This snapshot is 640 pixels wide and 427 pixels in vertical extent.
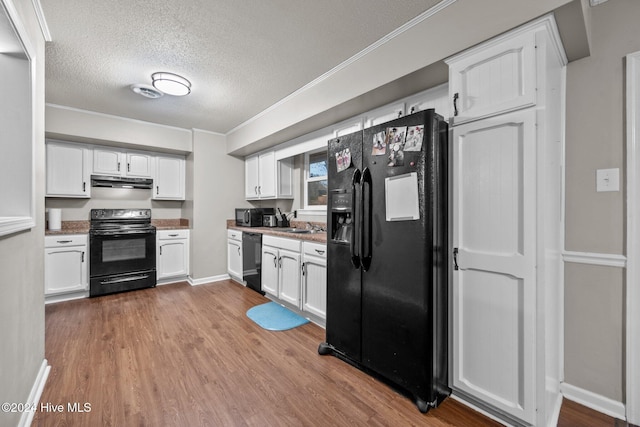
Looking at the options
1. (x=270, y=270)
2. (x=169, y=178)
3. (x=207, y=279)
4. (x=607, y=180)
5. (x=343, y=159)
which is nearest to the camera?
(x=607, y=180)

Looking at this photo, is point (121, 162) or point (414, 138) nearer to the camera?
point (414, 138)

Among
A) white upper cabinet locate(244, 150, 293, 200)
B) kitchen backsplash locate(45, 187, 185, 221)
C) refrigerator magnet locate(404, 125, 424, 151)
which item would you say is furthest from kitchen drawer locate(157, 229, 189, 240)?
refrigerator magnet locate(404, 125, 424, 151)

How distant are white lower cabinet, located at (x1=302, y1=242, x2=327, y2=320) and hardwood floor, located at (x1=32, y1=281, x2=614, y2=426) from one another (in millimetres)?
214

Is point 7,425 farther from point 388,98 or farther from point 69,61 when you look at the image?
point 388,98

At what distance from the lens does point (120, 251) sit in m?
3.97

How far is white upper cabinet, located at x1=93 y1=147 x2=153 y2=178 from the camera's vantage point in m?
4.13

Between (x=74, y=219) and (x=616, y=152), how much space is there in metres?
5.83

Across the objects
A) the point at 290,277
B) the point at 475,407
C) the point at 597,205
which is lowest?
the point at 475,407

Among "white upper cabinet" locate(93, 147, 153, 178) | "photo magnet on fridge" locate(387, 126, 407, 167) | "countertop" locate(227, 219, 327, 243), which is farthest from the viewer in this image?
"white upper cabinet" locate(93, 147, 153, 178)

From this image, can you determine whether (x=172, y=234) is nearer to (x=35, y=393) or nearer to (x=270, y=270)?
(x=270, y=270)

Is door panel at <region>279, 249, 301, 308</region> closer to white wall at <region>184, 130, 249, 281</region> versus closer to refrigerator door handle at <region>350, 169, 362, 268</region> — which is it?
refrigerator door handle at <region>350, 169, 362, 268</region>

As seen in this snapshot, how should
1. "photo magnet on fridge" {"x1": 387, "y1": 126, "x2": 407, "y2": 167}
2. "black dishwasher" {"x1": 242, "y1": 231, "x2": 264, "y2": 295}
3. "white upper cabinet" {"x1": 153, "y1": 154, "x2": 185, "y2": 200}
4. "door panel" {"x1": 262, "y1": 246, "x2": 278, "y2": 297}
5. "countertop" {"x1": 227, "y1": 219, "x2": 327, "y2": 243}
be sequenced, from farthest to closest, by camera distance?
"white upper cabinet" {"x1": 153, "y1": 154, "x2": 185, "y2": 200} → "black dishwasher" {"x1": 242, "y1": 231, "x2": 264, "y2": 295} → "door panel" {"x1": 262, "y1": 246, "x2": 278, "y2": 297} → "countertop" {"x1": 227, "y1": 219, "x2": 327, "y2": 243} → "photo magnet on fridge" {"x1": 387, "y1": 126, "x2": 407, "y2": 167}

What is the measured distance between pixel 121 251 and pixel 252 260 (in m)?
1.83

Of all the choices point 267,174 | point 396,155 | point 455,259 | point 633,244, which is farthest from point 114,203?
point 633,244
